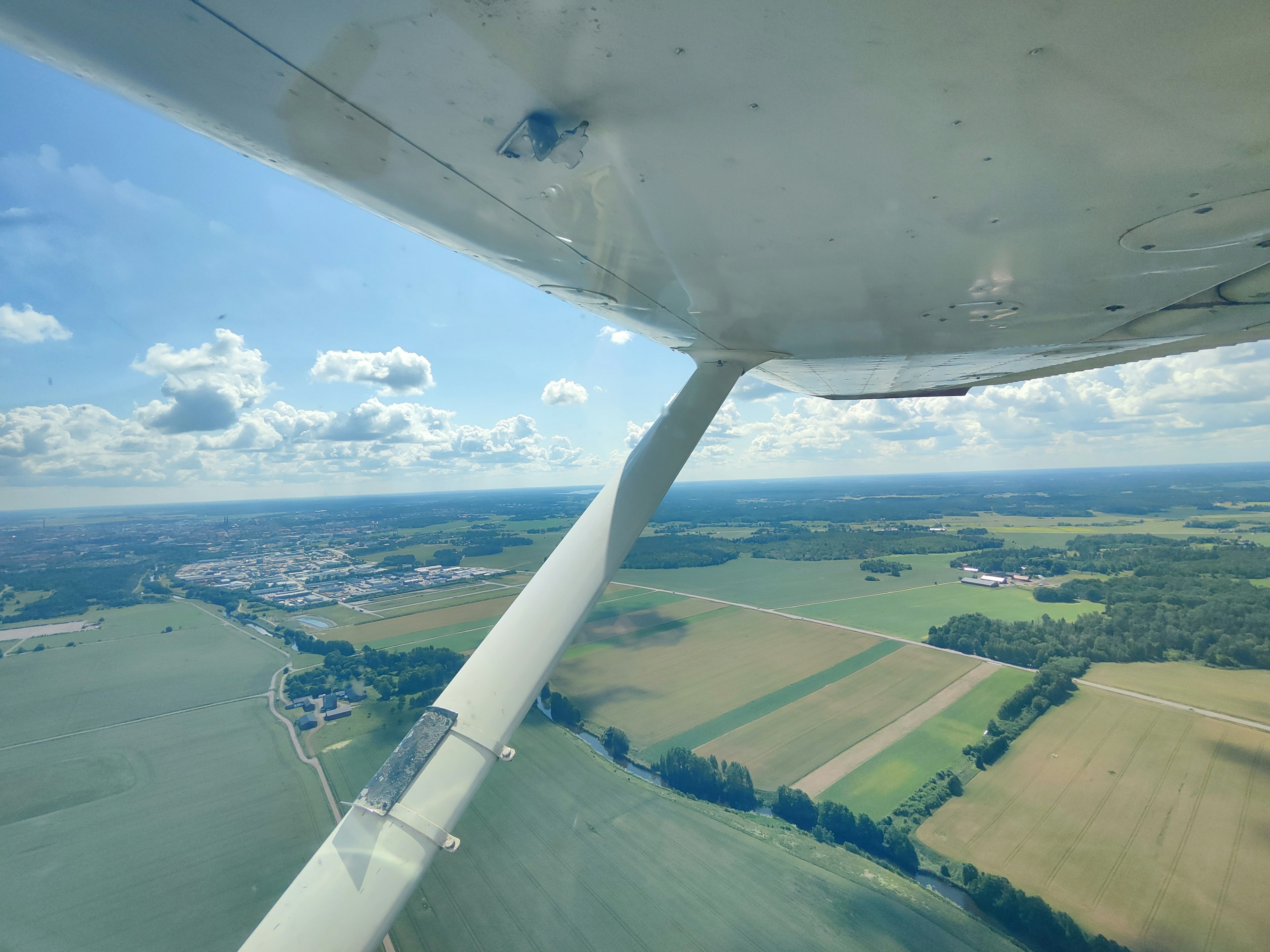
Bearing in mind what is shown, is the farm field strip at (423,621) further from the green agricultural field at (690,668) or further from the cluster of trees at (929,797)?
the cluster of trees at (929,797)

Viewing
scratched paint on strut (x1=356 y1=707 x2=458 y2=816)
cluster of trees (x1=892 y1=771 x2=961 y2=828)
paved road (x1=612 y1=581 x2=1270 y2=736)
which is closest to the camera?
scratched paint on strut (x1=356 y1=707 x2=458 y2=816)

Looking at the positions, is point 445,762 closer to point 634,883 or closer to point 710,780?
point 634,883

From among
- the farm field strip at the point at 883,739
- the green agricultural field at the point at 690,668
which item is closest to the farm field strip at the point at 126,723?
the green agricultural field at the point at 690,668

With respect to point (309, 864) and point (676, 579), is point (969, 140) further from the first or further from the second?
point (676, 579)

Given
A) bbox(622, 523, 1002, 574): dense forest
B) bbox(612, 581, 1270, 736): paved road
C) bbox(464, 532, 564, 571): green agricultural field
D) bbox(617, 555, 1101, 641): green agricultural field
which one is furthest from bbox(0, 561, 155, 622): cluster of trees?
bbox(622, 523, 1002, 574): dense forest

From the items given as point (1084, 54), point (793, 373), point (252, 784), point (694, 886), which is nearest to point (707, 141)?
point (1084, 54)

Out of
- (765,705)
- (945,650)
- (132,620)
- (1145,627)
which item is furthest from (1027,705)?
(132,620)

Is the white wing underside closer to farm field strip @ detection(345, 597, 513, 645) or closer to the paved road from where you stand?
farm field strip @ detection(345, 597, 513, 645)
